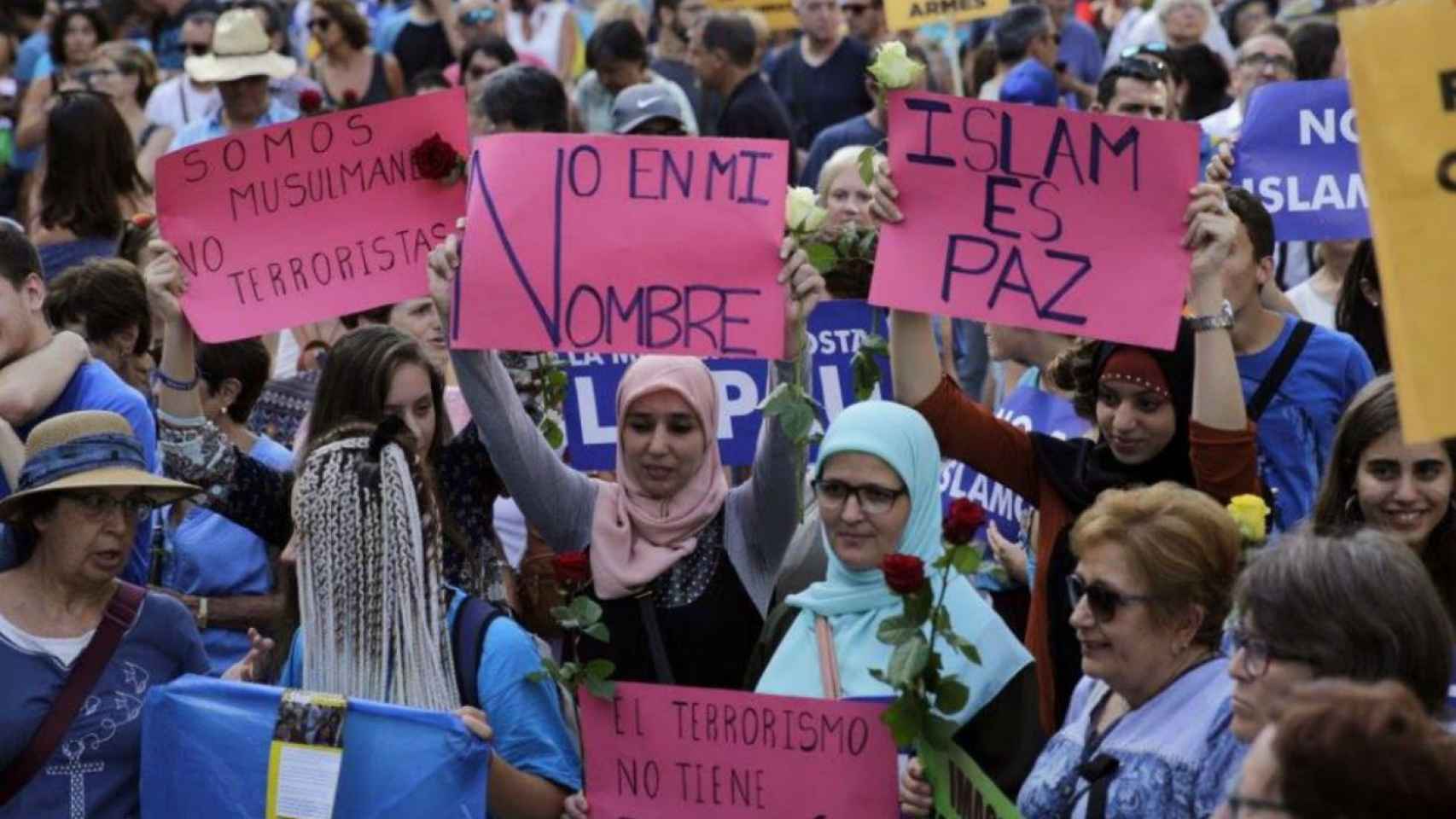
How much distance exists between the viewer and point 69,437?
5.26 meters

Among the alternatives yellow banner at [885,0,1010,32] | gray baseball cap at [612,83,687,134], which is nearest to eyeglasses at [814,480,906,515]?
gray baseball cap at [612,83,687,134]

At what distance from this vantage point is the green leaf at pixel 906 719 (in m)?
4.71

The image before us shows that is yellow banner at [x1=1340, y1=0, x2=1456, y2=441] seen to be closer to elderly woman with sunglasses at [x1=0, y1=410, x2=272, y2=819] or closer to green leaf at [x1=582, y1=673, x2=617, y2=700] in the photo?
green leaf at [x1=582, y1=673, x2=617, y2=700]

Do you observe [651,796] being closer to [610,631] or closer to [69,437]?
[610,631]

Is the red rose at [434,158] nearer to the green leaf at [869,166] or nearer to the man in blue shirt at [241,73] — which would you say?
the green leaf at [869,166]

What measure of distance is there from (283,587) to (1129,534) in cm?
174

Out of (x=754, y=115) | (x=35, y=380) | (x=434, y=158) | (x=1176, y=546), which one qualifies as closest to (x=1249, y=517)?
(x=1176, y=546)

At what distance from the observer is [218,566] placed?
662 cm

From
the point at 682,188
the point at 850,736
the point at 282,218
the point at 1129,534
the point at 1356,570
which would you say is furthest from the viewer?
the point at 282,218

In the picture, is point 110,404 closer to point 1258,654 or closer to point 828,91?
point 1258,654

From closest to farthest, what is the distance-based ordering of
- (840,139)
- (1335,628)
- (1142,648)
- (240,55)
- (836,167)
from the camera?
(1335,628) → (1142,648) → (836,167) → (840,139) → (240,55)

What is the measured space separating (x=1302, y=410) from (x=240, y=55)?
6.37 meters

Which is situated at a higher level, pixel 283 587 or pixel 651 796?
pixel 283 587

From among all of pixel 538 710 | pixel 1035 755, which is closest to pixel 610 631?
pixel 538 710
